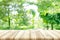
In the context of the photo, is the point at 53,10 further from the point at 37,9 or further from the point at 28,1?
the point at 28,1

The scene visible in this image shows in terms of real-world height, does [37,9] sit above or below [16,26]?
above

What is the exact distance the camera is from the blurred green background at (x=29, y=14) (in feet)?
8.49

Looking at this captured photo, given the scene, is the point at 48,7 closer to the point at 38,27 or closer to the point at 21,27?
the point at 38,27

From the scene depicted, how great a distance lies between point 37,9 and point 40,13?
0.32ft

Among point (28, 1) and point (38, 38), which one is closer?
point (38, 38)

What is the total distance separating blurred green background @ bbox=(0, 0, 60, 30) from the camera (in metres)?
2.59

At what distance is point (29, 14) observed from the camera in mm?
2590

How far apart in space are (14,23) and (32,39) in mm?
1632

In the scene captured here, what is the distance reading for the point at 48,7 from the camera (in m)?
2.63

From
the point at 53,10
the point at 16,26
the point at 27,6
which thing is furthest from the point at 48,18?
the point at 16,26

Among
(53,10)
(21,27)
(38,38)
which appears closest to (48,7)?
(53,10)

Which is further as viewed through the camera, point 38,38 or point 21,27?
point 21,27

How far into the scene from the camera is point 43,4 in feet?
8.66

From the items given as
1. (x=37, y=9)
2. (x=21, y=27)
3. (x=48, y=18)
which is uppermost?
(x=37, y=9)
